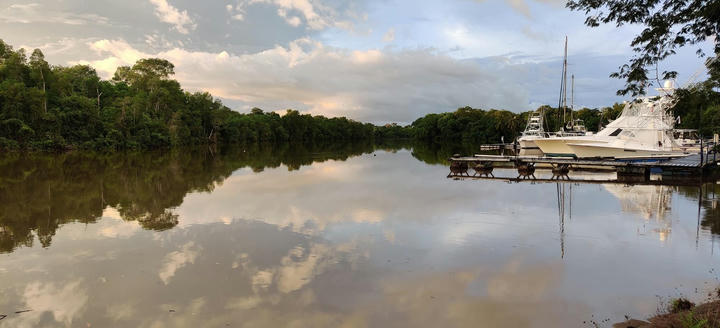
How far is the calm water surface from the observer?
7473 mm

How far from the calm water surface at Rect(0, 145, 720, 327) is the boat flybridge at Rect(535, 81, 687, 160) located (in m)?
14.2

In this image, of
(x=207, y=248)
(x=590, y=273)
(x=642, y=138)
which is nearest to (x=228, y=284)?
(x=207, y=248)

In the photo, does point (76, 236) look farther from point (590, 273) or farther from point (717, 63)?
point (717, 63)

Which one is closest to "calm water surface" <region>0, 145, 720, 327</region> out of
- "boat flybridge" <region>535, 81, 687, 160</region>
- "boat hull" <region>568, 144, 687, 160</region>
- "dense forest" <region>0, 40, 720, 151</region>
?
"dense forest" <region>0, 40, 720, 151</region>

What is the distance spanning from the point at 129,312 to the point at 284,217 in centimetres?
792

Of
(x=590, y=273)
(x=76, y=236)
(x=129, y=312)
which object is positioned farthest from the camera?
(x=76, y=236)

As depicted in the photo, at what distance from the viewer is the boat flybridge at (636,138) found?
32688 mm

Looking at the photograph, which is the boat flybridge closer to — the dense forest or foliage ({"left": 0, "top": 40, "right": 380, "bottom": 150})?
the dense forest

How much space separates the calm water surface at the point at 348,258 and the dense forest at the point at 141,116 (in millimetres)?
4276

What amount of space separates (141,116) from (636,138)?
2479 inches

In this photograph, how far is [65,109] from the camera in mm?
54719

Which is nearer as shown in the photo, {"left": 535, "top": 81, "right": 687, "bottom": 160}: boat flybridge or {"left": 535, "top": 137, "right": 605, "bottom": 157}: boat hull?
{"left": 535, "top": 81, "right": 687, "bottom": 160}: boat flybridge

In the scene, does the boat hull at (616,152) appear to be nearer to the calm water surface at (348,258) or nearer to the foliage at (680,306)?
the calm water surface at (348,258)

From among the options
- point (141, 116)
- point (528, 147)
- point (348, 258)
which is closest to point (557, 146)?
point (528, 147)
